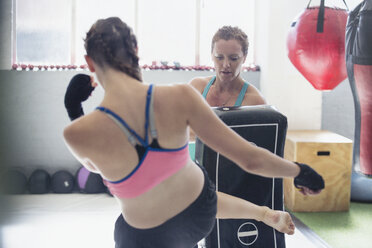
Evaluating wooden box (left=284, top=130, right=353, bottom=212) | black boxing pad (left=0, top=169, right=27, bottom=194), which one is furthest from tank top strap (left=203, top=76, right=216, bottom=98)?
black boxing pad (left=0, top=169, right=27, bottom=194)

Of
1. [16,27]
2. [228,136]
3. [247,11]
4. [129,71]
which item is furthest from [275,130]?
[16,27]

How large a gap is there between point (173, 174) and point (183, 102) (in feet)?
0.73

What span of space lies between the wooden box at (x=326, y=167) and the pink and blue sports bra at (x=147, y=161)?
2825mm

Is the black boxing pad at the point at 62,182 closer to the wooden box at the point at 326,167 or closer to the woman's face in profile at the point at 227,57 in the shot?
the wooden box at the point at 326,167

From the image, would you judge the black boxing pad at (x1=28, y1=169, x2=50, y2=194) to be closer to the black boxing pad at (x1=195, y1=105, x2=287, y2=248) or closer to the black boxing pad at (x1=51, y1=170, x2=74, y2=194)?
the black boxing pad at (x1=51, y1=170, x2=74, y2=194)

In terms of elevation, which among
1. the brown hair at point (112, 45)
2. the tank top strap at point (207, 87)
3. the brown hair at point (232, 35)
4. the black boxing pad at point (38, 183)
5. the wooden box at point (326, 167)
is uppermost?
the brown hair at point (232, 35)

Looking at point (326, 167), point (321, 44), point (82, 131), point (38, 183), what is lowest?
point (38, 183)

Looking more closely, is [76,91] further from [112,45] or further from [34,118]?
[34,118]

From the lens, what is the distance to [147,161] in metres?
1.11

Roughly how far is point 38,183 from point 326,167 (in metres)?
3.18

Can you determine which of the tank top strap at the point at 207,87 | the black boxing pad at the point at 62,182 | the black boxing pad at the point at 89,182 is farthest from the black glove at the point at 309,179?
the black boxing pad at the point at 62,182

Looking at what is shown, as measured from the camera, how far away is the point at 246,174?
196 cm

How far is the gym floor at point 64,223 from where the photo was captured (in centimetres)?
316

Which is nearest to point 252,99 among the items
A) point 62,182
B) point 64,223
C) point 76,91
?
point 76,91
